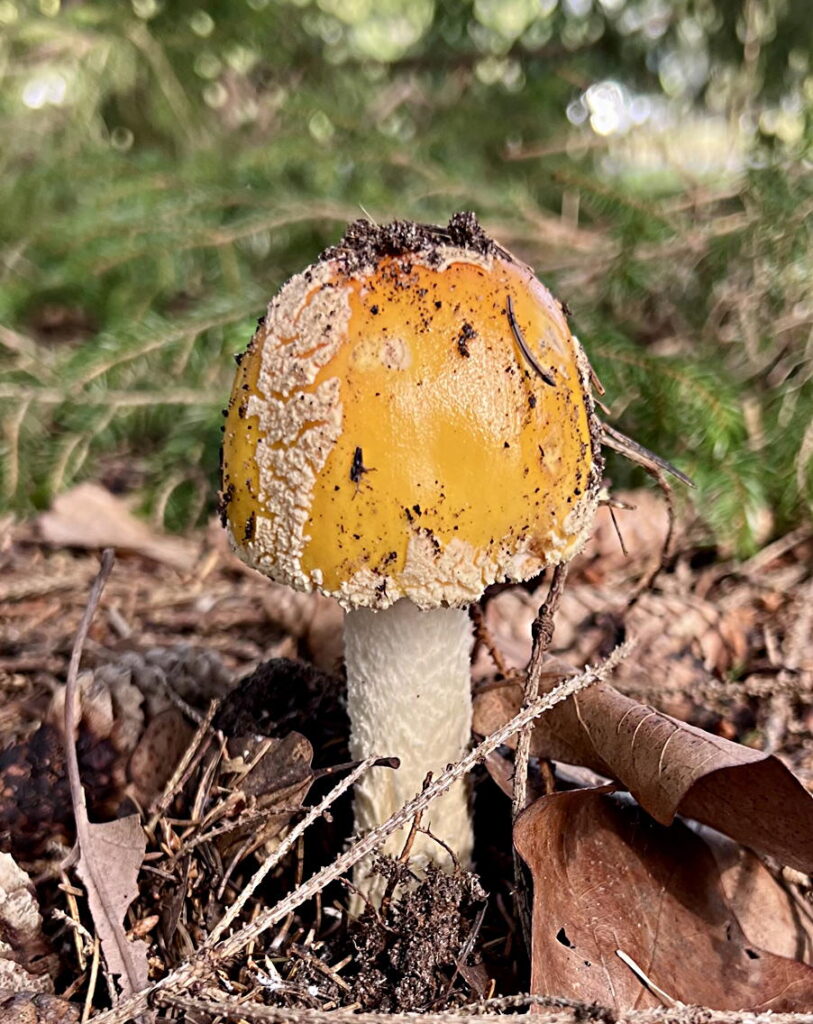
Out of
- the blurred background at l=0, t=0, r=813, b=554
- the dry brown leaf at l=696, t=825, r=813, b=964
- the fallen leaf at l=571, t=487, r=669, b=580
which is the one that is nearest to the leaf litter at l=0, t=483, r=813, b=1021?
the dry brown leaf at l=696, t=825, r=813, b=964

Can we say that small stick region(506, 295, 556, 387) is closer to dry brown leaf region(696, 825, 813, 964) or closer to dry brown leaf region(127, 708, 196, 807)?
dry brown leaf region(696, 825, 813, 964)

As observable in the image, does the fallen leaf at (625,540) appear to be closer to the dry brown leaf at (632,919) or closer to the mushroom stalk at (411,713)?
the mushroom stalk at (411,713)

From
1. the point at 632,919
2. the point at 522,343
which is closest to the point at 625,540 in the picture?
the point at 632,919

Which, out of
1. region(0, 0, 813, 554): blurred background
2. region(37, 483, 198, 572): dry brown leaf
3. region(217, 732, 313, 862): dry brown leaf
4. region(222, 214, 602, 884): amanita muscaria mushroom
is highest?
region(0, 0, 813, 554): blurred background

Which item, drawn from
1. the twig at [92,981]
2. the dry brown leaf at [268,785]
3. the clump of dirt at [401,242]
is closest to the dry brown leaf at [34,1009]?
the twig at [92,981]

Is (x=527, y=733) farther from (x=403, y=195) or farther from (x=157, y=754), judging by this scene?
(x=403, y=195)

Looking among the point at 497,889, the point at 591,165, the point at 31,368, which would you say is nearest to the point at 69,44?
the point at 31,368

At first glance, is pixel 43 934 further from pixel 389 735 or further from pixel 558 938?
pixel 558 938
